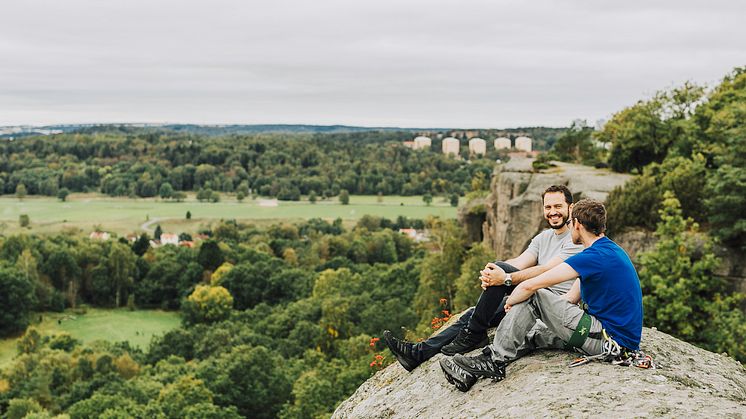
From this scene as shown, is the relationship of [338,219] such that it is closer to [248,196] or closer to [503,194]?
[248,196]

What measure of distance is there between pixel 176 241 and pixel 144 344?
44.1 m

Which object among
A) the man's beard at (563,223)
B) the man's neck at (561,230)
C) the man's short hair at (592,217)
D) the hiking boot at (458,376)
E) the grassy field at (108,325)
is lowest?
the grassy field at (108,325)

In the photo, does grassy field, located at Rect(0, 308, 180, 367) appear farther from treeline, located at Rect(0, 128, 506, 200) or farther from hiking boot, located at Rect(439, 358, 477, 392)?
treeline, located at Rect(0, 128, 506, 200)

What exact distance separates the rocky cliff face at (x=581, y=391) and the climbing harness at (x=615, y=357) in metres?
0.07

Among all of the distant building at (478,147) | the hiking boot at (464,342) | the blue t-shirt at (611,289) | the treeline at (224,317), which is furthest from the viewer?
the distant building at (478,147)

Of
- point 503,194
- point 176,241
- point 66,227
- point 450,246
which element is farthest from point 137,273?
point 503,194

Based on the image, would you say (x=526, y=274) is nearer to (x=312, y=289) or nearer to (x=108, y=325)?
(x=312, y=289)

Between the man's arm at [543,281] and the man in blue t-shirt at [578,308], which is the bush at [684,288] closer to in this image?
the man in blue t-shirt at [578,308]

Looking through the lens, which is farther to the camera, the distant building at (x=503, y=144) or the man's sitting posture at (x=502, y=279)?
the distant building at (x=503, y=144)

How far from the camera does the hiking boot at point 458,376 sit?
650 centimetres

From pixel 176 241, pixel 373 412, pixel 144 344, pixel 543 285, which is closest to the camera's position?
pixel 543 285

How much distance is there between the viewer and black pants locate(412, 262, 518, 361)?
6762mm

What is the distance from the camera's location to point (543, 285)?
20.1 feet

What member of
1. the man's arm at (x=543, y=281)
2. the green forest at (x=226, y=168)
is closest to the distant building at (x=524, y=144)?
the green forest at (x=226, y=168)
